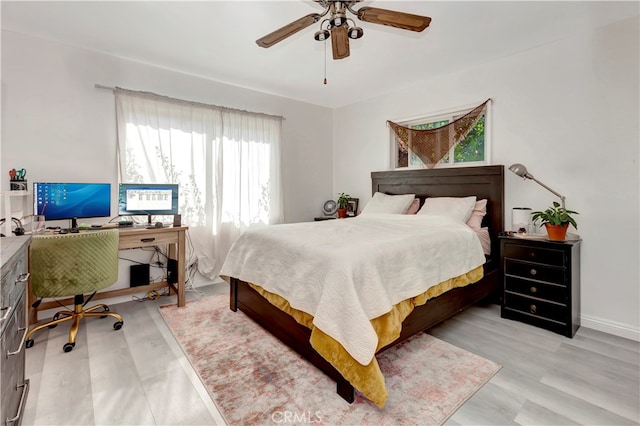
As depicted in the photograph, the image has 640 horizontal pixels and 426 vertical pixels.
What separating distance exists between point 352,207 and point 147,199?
2678 mm

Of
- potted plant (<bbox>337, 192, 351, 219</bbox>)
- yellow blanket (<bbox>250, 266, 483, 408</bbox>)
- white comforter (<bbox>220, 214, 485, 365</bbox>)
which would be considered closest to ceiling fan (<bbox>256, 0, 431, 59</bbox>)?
white comforter (<bbox>220, 214, 485, 365</bbox>)

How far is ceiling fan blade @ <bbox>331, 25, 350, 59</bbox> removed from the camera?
6.14 feet

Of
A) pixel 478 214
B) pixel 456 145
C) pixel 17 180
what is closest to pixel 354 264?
pixel 478 214

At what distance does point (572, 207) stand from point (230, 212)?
3.57 metres

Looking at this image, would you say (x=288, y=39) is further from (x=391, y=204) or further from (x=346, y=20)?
(x=391, y=204)

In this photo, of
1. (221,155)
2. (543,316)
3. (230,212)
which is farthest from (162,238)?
(543,316)

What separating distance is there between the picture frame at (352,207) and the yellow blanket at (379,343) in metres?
2.35

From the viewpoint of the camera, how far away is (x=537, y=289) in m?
2.55

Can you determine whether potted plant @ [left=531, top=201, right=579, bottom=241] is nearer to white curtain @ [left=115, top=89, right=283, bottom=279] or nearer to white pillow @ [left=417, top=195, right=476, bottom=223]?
white pillow @ [left=417, top=195, right=476, bottom=223]

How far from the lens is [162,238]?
2.87m

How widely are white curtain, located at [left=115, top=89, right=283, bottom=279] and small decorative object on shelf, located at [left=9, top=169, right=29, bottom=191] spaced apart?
0.72 meters

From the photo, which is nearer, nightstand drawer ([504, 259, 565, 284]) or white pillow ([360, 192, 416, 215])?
nightstand drawer ([504, 259, 565, 284])

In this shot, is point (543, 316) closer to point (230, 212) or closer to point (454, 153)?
point (454, 153)

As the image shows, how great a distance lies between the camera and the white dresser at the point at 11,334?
42.0 inches
